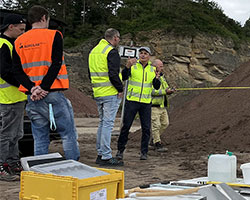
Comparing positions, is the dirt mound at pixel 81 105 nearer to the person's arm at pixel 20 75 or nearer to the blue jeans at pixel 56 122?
the person's arm at pixel 20 75

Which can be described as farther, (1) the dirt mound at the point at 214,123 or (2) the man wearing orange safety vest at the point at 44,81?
(1) the dirt mound at the point at 214,123

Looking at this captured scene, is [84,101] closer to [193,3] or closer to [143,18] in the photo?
[143,18]

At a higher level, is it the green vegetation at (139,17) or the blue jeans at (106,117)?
the green vegetation at (139,17)

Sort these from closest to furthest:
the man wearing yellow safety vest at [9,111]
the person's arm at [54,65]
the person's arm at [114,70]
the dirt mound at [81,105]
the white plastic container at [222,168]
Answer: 1. the white plastic container at [222,168]
2. the person's arm at [54,65]
3. the man wearing yellow safety vest at [9,111]
4. the person's arm at [114,70]
5. the dirt mound at [81,105]

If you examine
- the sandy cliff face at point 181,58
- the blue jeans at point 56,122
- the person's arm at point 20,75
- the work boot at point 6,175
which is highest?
the sandy cliff face at point 181,58

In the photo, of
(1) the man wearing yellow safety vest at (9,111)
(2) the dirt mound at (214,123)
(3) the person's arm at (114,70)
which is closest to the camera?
(1) the man wearing yellow safety vest at (9,111)

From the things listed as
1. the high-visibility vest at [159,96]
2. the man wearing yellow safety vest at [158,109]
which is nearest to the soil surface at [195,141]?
the man wearing yellow safety vest at [158,109]

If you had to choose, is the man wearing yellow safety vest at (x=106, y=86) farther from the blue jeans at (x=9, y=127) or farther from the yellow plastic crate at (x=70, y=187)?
the yellow plastic crate at (x=70, y=187)

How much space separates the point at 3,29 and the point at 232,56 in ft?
116

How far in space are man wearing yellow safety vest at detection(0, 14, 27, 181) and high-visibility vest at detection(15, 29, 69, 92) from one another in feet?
2.59

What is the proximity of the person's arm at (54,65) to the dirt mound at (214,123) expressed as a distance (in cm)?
556

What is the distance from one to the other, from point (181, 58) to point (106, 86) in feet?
102

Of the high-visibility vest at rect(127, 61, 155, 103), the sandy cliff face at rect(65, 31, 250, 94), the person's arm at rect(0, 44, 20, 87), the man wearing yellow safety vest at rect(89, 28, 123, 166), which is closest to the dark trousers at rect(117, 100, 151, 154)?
the high-visibility vest at rect(127, 61, 155, 103)

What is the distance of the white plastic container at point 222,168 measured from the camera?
3.81 m
